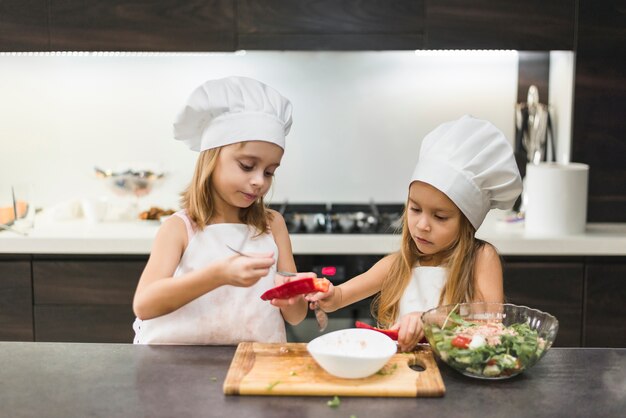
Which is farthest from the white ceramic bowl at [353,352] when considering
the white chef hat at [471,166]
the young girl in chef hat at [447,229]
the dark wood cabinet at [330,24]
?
the dark wood cabinet at [330,24]

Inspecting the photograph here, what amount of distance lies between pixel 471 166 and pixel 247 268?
1.87ft

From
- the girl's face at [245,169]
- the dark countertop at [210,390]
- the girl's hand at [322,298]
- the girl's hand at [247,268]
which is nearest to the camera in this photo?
the dark countertop at [210,390]

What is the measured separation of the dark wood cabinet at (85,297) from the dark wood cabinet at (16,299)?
3 centimetres

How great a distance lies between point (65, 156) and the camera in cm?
343

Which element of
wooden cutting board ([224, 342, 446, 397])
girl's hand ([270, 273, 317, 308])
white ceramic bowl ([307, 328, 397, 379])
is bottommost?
wooden cutting board ([224, 342, 446, 397])

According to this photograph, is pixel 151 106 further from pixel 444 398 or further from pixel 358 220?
pixel 444 398

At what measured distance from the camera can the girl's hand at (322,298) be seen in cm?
170

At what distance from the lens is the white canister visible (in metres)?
2.88

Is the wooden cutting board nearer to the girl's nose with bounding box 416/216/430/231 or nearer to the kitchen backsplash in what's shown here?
the girl's nose with bounding box 416/216/430/231

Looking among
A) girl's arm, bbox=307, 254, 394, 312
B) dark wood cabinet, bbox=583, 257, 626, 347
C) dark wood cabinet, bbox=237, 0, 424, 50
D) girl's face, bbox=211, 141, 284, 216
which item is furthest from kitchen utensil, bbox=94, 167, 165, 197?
dark wood cabinet, bbox=583, 257, 626, 347

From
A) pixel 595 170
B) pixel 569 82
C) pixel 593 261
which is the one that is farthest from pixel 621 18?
pixel 593 261

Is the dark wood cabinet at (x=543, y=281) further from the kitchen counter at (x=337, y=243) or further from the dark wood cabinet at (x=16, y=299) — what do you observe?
the dark wood cabinet at (x=16, y=299)

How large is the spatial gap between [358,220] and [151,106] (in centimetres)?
107

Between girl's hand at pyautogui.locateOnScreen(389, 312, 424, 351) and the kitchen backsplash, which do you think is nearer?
girl's hand at pyautogui.locateOnScreen(389, 312, 424, 351)
